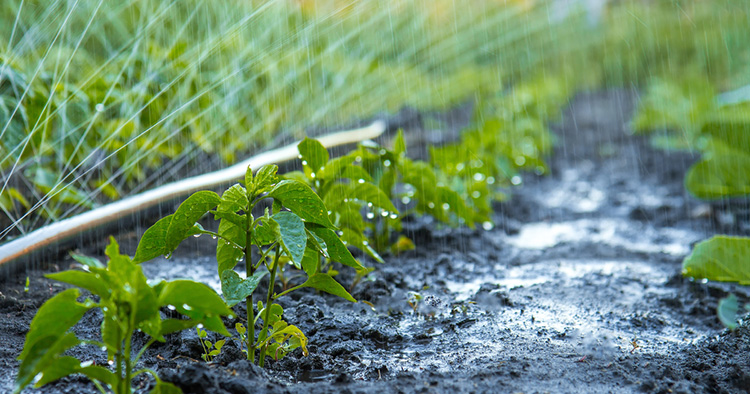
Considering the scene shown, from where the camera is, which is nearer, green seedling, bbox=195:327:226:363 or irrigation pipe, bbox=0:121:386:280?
green seedling, bbox=195:327:226:363

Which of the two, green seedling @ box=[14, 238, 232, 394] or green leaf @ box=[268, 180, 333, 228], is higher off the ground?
green leaf @ box=[268, 180, 333, 228]

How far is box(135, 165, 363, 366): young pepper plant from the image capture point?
1.09 meters

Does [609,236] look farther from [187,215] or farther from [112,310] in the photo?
[112,310]

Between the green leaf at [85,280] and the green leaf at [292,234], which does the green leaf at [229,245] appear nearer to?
the green leaf at [292,234]

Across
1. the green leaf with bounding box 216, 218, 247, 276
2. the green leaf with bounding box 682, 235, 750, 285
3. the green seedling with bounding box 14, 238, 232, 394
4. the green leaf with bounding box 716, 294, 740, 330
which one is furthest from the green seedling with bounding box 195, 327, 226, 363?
the green leaf with bounding box 682, 235, 750, 285

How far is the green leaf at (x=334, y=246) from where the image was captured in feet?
3.80

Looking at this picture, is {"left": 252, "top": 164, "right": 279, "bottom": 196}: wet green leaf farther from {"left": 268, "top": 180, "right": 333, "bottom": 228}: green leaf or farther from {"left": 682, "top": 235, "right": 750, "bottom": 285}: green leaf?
{"left": 682, "top": 235, "right": 750, "bottom": 285}: green leaf

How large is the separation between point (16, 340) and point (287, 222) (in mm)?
728

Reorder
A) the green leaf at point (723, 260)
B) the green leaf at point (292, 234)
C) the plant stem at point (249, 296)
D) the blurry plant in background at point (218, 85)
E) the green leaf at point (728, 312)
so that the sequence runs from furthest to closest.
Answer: the blurry plant in background at point (218, 85) < the green leaf at point (723, 260) < the green leaf at point (728, 312) < the plant stem at point (249, 296) < the green leaf at point (292, 234)

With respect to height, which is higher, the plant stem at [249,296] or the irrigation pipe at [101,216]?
the irrigation pipe at [101,216]

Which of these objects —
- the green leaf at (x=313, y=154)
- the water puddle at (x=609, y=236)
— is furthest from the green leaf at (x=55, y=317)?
the water puddle at (x=609, y=236)

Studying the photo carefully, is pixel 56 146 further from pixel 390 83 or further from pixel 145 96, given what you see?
pixel 390 83

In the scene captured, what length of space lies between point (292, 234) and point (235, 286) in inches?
6.2

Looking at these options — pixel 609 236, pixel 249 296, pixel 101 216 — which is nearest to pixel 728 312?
pixel 609 236
